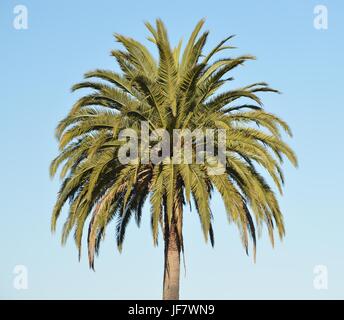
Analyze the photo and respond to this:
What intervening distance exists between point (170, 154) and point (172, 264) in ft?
12.8

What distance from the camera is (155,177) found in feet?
90.8

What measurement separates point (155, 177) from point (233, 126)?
352 centimetres

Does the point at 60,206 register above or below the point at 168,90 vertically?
below

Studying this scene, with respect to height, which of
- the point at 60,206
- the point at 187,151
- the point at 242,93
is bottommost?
the point at 60,206

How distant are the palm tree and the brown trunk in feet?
0.12

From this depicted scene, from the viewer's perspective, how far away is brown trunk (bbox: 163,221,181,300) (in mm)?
27984

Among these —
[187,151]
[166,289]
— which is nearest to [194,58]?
[187,151]

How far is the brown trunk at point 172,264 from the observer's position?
91.8 feet

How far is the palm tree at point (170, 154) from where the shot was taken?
90.0 feet

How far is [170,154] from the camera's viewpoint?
28031mm

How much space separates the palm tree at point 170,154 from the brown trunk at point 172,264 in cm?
4

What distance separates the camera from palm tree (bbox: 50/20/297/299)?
27.4 meters
